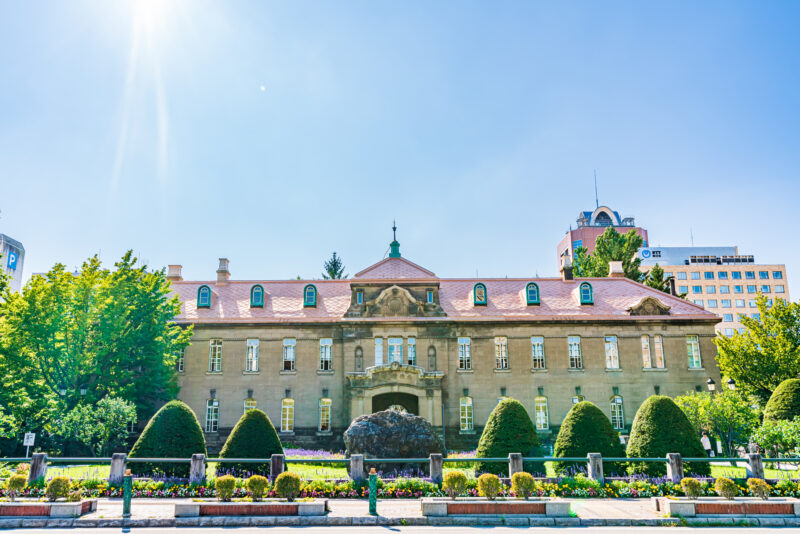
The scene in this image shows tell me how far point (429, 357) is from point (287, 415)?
31.8 feet

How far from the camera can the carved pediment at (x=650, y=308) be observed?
127ft

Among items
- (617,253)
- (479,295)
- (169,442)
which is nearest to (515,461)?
(169,442)

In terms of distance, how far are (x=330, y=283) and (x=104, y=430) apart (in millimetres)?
17474

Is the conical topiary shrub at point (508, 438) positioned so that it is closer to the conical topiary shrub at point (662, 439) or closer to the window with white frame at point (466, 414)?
the conical topiary shrub at point (662, 439)

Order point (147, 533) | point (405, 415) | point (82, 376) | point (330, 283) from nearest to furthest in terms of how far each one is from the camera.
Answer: point (147, 533), point (405, 415), point (82, 376), point (330, 283)

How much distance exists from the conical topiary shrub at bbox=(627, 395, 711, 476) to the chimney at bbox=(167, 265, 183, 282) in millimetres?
33419

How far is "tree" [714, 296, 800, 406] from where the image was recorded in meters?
34.5

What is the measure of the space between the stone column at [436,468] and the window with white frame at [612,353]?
72.1 ft

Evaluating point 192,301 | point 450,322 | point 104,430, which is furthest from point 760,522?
point 192,301

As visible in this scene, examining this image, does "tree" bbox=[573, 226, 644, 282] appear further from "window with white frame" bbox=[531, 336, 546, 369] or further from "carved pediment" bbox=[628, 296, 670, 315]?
"window with white frame" bbox=[531, 336, 546, 369]

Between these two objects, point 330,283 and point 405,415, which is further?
point 330,283

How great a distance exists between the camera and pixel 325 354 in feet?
124

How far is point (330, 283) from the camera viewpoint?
41.8m

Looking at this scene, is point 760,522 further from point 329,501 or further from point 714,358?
point 714,358
